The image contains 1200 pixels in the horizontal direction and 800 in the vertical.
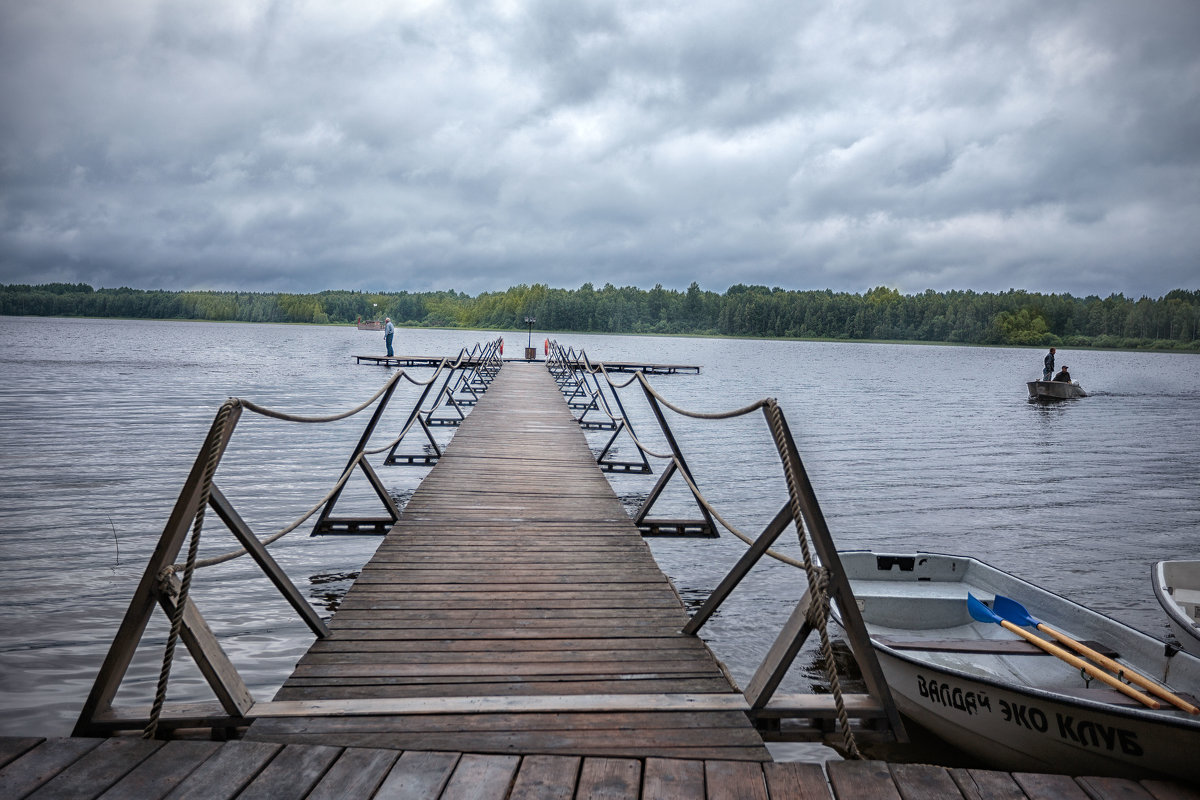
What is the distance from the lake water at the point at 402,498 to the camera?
22.4 ft

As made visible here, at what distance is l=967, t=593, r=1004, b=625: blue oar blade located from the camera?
20.9 ft

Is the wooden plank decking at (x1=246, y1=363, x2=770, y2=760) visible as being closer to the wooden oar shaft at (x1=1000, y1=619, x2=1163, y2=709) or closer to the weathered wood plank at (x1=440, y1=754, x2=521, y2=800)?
the weathered wood plank at (x1=440, y1=754, x2=521, y2=800)

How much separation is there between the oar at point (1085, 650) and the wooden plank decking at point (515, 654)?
9.54 ft

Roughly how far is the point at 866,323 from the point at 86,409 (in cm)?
15966

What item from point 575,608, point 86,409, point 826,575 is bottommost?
point 86,409

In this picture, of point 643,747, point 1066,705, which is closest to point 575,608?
point 643,747

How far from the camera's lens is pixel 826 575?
10.7 feet

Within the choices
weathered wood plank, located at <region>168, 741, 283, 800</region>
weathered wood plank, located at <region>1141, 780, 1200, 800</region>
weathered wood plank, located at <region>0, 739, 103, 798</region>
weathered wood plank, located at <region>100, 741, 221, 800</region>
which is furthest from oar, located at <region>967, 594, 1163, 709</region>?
weathered wood plank, located at <region>0, 739, 103, 798</region>

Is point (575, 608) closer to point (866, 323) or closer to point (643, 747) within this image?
point (643, 747)

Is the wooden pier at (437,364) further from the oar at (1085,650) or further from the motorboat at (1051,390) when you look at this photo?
the oar at (1085,650)

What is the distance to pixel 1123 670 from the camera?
16.4 feet

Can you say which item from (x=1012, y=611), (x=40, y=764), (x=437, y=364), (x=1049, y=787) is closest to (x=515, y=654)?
(x=40, y=764)

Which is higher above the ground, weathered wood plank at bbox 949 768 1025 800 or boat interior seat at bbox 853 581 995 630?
weathered wood plank at bbox 949 768 1025 800

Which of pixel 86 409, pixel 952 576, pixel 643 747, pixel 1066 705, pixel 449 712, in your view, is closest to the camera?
pixel 643 747
